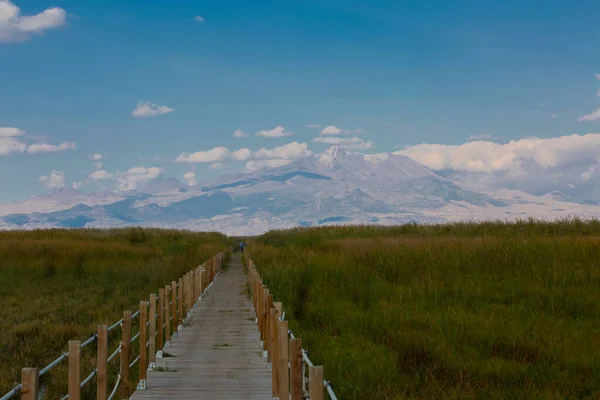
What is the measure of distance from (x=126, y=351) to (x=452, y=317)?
6513 millimetres

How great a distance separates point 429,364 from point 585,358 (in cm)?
243

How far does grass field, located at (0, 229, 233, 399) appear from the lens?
11025 mm

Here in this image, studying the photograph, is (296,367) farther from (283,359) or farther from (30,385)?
(30,385)

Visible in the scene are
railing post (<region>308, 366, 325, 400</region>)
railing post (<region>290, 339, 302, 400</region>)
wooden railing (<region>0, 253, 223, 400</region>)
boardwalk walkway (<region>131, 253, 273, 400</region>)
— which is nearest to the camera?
railing post (<region>308, 366, 325, 400</region>)

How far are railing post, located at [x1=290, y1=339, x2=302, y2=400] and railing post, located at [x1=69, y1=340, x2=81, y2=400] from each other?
2119 millimetres

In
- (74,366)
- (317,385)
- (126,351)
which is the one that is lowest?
(126,351)

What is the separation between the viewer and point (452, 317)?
440 inches

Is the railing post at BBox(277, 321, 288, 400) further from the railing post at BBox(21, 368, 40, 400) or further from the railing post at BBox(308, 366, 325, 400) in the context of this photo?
the railing post at BBox(21, 368, 40, 400)

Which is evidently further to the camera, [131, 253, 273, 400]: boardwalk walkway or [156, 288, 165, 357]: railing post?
[156, 288, 165, 357]: railing post

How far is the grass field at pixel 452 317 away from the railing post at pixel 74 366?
3.45 meters

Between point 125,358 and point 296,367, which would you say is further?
point 125,358

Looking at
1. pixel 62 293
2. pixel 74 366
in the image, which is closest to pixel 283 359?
pixel 74 366

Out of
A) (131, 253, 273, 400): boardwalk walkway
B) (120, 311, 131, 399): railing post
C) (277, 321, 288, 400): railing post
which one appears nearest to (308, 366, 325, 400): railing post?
(277, 321, 288, 400): railing post

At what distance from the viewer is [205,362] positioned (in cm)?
965
